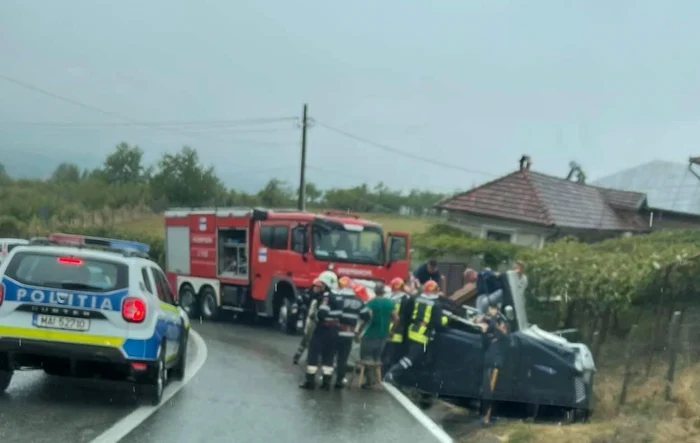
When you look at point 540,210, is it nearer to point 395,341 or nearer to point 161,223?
point 161,223

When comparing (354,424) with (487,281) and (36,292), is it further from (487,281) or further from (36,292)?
(487,281)

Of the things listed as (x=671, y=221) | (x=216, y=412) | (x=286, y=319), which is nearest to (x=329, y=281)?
(x=216, y=412)

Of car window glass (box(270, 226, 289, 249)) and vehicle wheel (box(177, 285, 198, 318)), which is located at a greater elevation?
car window glass (box(270, 226, 289, 249))

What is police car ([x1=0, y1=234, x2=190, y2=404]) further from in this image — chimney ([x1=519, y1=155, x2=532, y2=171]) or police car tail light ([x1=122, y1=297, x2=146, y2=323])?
chimney ([x1=519, y1=155, x2=532, y2=171])

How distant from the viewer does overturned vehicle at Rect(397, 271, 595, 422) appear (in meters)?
12.0

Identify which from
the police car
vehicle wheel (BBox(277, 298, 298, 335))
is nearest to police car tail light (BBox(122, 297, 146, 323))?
the police car

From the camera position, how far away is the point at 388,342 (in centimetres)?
1441

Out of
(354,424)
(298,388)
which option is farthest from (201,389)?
(354,424)

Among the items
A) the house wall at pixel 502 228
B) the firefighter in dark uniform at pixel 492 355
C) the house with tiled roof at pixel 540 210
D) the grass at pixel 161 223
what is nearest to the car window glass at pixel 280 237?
the grass at pixel 161 223

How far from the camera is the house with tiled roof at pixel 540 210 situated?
3278 cm

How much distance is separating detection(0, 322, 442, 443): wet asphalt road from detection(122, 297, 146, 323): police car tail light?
3.16 ft

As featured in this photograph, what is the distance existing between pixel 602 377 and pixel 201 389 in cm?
558

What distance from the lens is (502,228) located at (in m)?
33.7

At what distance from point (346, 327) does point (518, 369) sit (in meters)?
2.59
